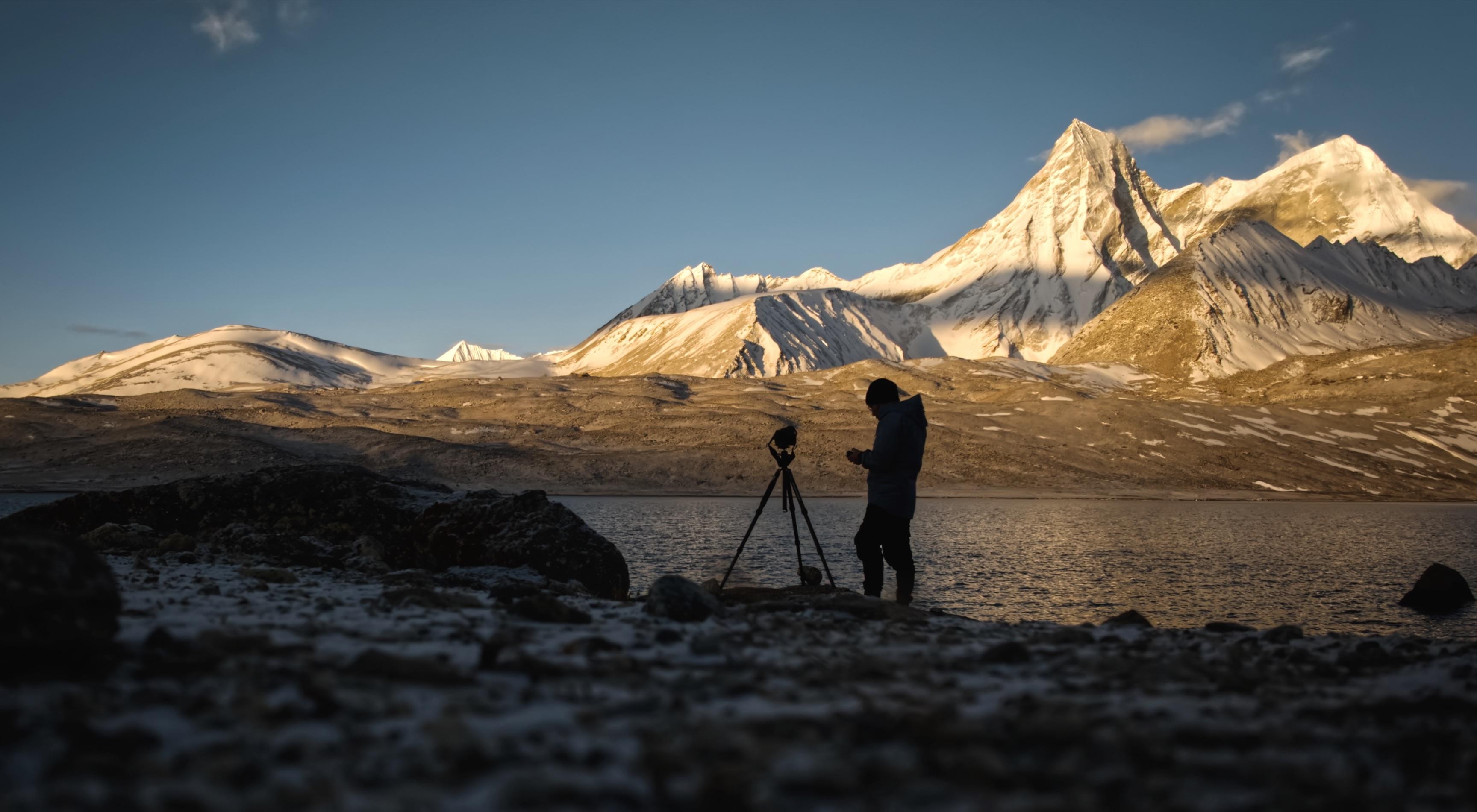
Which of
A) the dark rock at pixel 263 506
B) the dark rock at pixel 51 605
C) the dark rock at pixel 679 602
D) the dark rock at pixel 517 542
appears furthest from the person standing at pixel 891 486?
the dark rock at pixel 263 506

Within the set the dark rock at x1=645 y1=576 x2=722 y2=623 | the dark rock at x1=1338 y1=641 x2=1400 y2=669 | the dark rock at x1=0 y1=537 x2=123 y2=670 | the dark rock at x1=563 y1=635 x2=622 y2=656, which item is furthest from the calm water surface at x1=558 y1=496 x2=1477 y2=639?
the dark rock at x1=0 y1=537 x2=123 y2=670

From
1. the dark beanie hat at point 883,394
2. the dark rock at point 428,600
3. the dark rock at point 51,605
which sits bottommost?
the dark rock at point 428,600

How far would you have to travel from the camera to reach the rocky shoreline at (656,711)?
10.1 ft

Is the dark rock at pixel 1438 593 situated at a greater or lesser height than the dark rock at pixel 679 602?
Result: lesser

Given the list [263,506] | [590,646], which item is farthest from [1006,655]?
[263,506]

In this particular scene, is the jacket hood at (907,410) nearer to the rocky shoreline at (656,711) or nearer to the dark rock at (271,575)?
the rocky shoreline at (656,711)

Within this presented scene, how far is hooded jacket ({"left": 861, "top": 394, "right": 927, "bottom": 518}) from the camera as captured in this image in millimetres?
10242

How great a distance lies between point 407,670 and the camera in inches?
177

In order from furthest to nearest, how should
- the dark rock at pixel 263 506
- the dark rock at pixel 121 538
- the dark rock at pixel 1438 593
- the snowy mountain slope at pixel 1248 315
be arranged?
the snowy mountain slope at pixel 1248 315, the dark rock at pixel 263 506, the dark rock at pixel 1438 593, the dark rock at pixel 121 538

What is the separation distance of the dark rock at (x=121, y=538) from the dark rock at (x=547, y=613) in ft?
31.3

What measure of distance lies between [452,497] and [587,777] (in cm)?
1401

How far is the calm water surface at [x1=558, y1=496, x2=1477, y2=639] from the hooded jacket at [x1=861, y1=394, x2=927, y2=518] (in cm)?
476

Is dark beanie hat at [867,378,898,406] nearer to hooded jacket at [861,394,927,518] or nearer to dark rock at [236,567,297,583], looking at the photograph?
hooded jacket at [861,394,927,518]

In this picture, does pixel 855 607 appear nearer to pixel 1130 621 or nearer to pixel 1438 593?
pixel 1130 621
